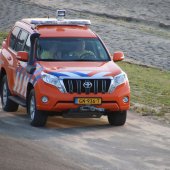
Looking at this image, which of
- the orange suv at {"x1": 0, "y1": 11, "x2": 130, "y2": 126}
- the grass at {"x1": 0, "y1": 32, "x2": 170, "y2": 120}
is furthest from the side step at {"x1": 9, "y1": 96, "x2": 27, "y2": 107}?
the grass at {"x1": 0, "y1": 32, "x2": 170, "y2": 120}

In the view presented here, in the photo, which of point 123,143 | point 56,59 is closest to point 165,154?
point 123,143

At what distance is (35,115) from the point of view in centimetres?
1645

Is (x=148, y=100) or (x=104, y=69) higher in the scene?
(x=104, y=69)

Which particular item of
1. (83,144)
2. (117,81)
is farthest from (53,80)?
(83,144)

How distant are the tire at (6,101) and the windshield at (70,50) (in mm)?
Answer: 1574

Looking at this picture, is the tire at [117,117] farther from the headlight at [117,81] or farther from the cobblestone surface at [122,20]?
the cobblestone surface at [122,20]

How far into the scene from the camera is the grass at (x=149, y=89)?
A: 19.1m

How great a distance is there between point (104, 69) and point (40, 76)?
1.24 metres

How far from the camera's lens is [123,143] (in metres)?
15.2

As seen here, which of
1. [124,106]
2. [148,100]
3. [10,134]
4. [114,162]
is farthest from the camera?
Result: [148,100]

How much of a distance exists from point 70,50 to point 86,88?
1486 millimetres

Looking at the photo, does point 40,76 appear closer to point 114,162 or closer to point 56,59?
point 56,59

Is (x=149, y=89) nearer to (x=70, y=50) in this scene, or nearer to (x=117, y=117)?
(x=70, y=50)

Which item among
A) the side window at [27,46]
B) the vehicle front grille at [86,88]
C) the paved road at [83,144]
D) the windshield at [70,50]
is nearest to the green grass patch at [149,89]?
the paved road at [83,144]
